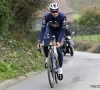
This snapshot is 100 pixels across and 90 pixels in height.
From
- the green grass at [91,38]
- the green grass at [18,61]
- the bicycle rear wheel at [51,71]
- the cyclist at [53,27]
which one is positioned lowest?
the green grass at [91,38]

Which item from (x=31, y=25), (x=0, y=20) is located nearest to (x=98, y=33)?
(x=31, y=25)

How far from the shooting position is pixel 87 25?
188 feet

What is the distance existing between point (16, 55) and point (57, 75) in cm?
394

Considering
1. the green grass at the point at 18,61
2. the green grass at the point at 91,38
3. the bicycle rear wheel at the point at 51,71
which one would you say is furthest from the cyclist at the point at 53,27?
the green grass at the point at 91,38

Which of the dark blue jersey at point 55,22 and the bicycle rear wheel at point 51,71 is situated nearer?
the bicycle rear wheel at point 51,71

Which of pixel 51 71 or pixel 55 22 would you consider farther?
pixel 55 22

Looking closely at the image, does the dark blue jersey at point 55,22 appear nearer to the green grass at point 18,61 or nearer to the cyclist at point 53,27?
the cyclist at point 53,27

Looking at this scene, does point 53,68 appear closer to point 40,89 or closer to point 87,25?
point 40,89

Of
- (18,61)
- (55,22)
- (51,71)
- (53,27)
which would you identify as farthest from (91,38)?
(51,71)

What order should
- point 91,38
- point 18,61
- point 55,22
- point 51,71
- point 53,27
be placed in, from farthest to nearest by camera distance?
1. point 91,38
2. point 18,61
3. point 53,27
4. point 55,22
5. point 51,71

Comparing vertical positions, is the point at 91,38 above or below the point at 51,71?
below

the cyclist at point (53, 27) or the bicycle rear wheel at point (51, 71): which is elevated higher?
the cyclist at point (53, 27)

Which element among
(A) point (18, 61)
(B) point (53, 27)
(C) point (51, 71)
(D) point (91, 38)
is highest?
(B) point (53, 27)

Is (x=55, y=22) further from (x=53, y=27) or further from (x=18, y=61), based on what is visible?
(x=18, y=61)
